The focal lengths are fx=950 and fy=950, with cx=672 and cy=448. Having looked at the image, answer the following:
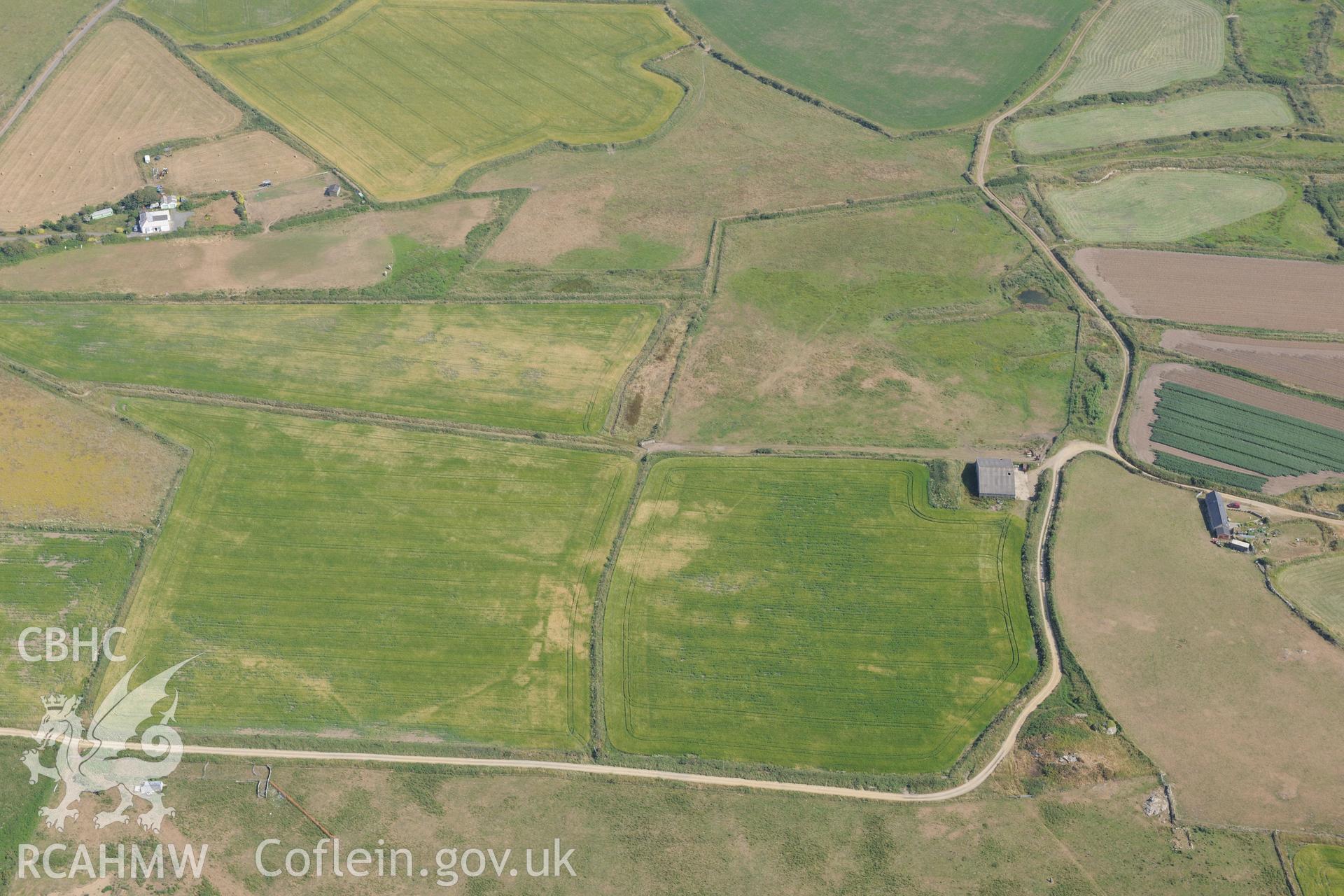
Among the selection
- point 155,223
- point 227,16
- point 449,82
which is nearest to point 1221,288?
point 449,82

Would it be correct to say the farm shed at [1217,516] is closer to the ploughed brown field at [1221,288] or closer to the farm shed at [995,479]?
the farm shed at [995,479]

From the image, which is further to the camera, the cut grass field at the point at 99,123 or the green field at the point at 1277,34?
the green field at the point at 1277,34

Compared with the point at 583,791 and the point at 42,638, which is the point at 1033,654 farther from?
the point at 42,638

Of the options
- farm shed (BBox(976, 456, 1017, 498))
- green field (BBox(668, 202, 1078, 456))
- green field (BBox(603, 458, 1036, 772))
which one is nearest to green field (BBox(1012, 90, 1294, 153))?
green field (BBox(668, 202, 1078, 456))

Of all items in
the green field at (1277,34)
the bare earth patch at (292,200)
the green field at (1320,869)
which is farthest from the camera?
the green field at (1277,34)

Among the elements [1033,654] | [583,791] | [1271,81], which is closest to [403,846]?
[583,791]

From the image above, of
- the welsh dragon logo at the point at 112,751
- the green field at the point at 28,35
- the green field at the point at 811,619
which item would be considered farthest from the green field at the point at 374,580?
the green field at the point at 28,35

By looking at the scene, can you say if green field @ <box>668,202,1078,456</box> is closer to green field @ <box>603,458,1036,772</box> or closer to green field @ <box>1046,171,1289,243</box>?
green field @ <box>603,458,1036,772</box>
